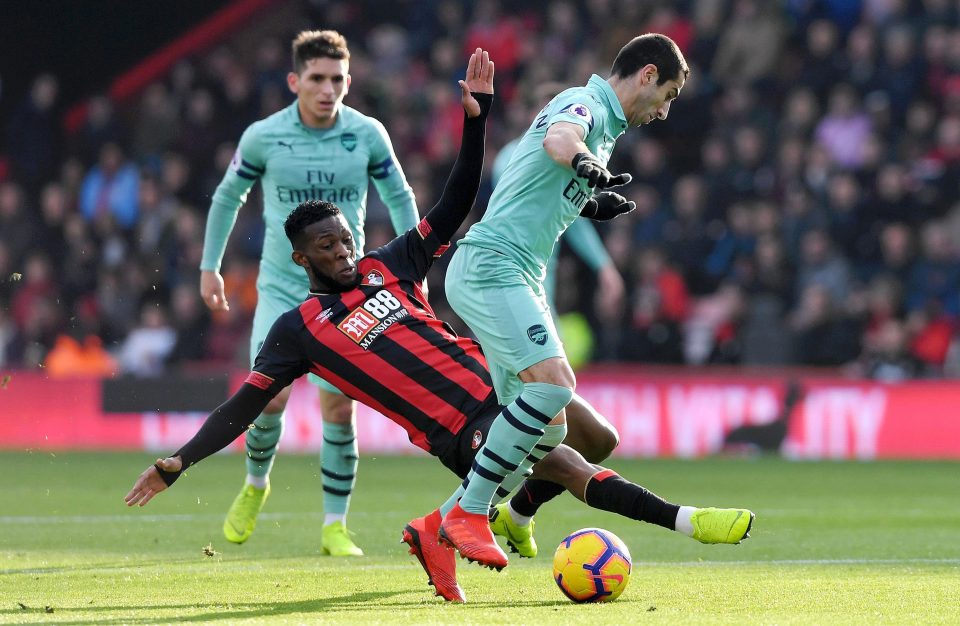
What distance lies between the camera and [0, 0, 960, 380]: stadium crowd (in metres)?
14.8

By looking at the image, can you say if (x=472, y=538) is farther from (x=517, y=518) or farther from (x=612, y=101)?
(x=612, y=101)

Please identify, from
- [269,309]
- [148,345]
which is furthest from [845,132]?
[269,309]

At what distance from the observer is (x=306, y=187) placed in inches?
301

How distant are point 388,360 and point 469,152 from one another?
91cm

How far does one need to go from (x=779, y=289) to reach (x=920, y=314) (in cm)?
132

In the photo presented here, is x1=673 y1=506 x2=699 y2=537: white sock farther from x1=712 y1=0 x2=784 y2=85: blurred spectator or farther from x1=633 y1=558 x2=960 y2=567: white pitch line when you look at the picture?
x1=712 y1=0 x2=784 y2=85: blurred spectator

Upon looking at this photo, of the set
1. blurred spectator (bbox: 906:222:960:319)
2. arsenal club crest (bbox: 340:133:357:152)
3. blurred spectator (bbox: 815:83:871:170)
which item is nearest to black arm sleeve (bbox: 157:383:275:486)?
arsenal club crest (bbox: 340:133:357:152)

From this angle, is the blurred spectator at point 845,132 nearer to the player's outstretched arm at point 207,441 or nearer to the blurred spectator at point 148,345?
the blurred spectator at point 148,345

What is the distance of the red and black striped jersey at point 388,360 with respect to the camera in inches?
236

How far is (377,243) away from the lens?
50.2 feet

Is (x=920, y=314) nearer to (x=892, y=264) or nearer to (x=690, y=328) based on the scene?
(x=892, y=264)

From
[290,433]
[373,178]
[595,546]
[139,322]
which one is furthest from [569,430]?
[139,322]

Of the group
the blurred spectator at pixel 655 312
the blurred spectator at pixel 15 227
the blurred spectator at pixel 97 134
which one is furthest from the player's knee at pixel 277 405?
the blurred spectator at pixel 97 134

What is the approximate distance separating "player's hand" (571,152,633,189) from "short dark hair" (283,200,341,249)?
122cm
